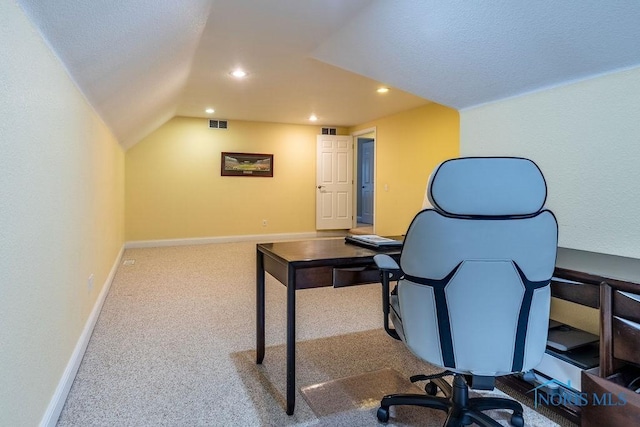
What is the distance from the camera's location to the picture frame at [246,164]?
6.92 m

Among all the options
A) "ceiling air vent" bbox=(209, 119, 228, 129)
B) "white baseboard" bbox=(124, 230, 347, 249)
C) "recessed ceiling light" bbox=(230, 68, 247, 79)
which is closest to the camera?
"recessed ceiling light" bbox=(230, 68, 247, 79)

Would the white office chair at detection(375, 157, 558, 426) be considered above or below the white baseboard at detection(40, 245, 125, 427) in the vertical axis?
above

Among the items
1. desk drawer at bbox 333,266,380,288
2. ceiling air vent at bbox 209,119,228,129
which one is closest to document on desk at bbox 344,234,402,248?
desk drawer at bbox 333,266,380,288

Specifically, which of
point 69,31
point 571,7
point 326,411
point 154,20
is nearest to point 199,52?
point 154,20

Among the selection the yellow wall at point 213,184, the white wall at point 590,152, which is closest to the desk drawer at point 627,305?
the white wall at point 590,152

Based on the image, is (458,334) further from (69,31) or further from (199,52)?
(199,52)

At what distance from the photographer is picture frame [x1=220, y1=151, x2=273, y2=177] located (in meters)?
6.92

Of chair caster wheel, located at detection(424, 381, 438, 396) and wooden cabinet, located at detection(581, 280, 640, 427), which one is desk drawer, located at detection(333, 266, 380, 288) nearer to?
chair caster wheel, located at detection(424, 381, 438, 396)

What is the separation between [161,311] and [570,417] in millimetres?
2935

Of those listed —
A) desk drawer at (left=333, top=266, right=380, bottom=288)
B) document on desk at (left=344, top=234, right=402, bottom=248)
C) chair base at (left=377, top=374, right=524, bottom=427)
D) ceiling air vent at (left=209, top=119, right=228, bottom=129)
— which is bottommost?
chair base at (left=377, top=374, right=524, bottom=427)

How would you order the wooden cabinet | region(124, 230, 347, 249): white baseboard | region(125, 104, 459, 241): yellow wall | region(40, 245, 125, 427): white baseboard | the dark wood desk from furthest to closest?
region(124, 230, 347, 249): white baseboard → region(125, 104, 459, 241): yellow wall → the dark wood desk → region(40, 245, 125, 427): white baseboard → the wooden cabinet

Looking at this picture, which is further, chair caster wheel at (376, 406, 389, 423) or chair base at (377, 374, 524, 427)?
chair caster wheel at (376, 406, 389, 423)

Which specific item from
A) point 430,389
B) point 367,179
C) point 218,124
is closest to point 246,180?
point 218,124

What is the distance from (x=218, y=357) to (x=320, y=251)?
1.05 metres
